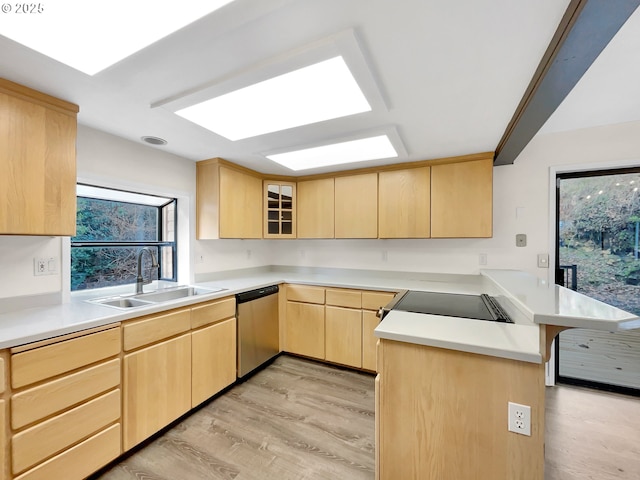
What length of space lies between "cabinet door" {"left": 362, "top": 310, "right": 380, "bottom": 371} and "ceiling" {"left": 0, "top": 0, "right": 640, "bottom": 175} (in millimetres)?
1699

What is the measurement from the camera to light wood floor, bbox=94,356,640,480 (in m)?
1.60

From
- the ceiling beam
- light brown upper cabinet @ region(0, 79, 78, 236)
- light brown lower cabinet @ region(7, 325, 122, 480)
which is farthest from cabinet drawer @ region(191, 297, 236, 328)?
the ceiling beam

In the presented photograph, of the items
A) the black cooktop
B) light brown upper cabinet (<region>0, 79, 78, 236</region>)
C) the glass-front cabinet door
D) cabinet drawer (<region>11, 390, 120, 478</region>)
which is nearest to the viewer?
cabinet drawer (<region>11, 390, 120, 478</region>)

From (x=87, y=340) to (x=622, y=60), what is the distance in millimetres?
3424

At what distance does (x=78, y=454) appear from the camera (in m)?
1.43

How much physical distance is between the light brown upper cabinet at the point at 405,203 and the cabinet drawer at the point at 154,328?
6.73ft

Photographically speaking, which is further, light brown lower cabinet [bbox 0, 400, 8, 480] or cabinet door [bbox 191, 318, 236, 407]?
cabinet door [bbox 191, 318, 236, 407]

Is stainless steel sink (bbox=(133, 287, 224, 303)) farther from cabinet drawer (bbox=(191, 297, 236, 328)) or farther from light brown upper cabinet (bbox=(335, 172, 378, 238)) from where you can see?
light brown upper cabinet (bbox=(335, 172, 378, 238))

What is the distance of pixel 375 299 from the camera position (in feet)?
8.72

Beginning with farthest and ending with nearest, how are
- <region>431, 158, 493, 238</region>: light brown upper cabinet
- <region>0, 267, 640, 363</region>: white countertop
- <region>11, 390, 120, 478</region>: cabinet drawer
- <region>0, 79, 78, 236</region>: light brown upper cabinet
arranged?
<region>431, 158, 493, 238</region>: light brown upper cabinet, <region>0, 79, 78, 236</region>: light brown upper cabinet, <region>11, 390, 120, 478</region>: cabinet drawer, <region>0, 267, 640, 363</region>: white countertop

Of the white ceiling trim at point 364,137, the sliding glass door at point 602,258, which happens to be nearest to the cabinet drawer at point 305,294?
the white ceiling trim at point 364,137

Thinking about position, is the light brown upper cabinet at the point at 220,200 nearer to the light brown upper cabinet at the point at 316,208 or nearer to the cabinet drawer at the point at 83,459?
the light brown upper cabinet at the point at 316,208

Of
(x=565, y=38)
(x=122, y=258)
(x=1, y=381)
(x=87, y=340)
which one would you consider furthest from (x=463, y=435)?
(x=122, y=258)

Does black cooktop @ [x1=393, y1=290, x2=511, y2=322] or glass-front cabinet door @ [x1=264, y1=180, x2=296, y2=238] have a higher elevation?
glass-front cabinet door @ [x1=264, y1=180, x2=296, y2=238]
